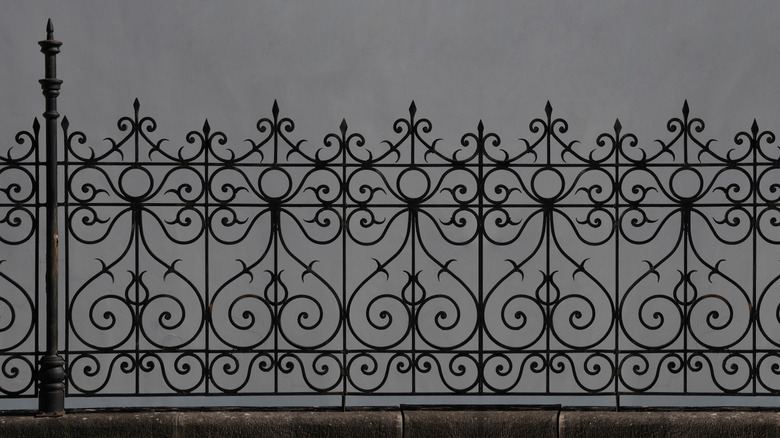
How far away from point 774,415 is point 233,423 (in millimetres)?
2933

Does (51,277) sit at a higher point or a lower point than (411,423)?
higher

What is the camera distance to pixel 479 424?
4898mm

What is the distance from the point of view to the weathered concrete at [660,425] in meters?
4.87

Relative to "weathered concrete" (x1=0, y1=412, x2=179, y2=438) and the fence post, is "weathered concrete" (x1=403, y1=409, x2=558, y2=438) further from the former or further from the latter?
the fence post

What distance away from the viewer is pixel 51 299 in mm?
4863

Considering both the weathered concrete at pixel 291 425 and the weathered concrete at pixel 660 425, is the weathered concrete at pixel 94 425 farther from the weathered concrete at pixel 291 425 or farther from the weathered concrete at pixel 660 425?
the weathered concrete at pixel 660 425

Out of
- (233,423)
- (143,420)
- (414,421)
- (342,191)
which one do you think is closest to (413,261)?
(342,191)

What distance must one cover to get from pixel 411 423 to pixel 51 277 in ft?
6.95

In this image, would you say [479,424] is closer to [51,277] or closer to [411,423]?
[411,423]

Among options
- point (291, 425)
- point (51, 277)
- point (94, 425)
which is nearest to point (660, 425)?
point (291, 425)

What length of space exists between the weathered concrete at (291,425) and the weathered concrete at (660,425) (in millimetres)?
976

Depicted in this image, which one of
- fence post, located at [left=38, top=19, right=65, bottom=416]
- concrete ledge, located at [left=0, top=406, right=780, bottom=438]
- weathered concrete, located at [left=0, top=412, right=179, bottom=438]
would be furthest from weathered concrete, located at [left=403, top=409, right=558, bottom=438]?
fence post, located at [left=38, top=19, right=65, bottom=416]

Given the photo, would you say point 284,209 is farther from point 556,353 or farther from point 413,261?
point 556,353

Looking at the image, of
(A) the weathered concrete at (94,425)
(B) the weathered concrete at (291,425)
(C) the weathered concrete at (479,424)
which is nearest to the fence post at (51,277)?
(A) the weathered concrete at (94,425)
